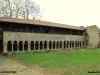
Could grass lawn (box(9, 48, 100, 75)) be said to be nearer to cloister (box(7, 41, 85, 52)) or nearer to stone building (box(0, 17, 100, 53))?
stone building (box(0, 17, 100, 53))

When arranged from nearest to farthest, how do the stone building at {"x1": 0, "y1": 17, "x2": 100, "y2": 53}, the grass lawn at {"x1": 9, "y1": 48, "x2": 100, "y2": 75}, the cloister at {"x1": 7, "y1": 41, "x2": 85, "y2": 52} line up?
the grass lawn at {"x1": 9, "y1": 48, "x2": 100, "y2": 75} → the stone building at {"x1": 0, "y1": 17, "x2": 100, "y2": 53} → the cloister at {"x1": 7, "y1": 41, "x2": 85, "y2": 52}

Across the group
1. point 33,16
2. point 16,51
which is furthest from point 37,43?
point 33,16

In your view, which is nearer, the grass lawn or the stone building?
the grass lawn

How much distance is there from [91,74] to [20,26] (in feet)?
81.8

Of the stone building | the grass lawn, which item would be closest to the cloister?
the stone building

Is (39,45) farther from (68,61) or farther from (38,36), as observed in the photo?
(68,61)

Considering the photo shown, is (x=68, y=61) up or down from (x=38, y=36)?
down

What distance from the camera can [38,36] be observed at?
40344 millimetres

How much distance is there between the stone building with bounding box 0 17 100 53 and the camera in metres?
35.6

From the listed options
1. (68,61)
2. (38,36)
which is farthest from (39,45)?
(68,61)

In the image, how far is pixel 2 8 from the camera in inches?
2156

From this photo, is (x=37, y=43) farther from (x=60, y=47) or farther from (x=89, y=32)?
(x=89, y=32)

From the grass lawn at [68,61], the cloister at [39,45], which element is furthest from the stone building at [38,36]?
the grass lawn at [68,61]

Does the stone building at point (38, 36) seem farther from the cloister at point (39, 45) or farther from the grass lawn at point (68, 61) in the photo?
the grass lawn at point (68, 61)
